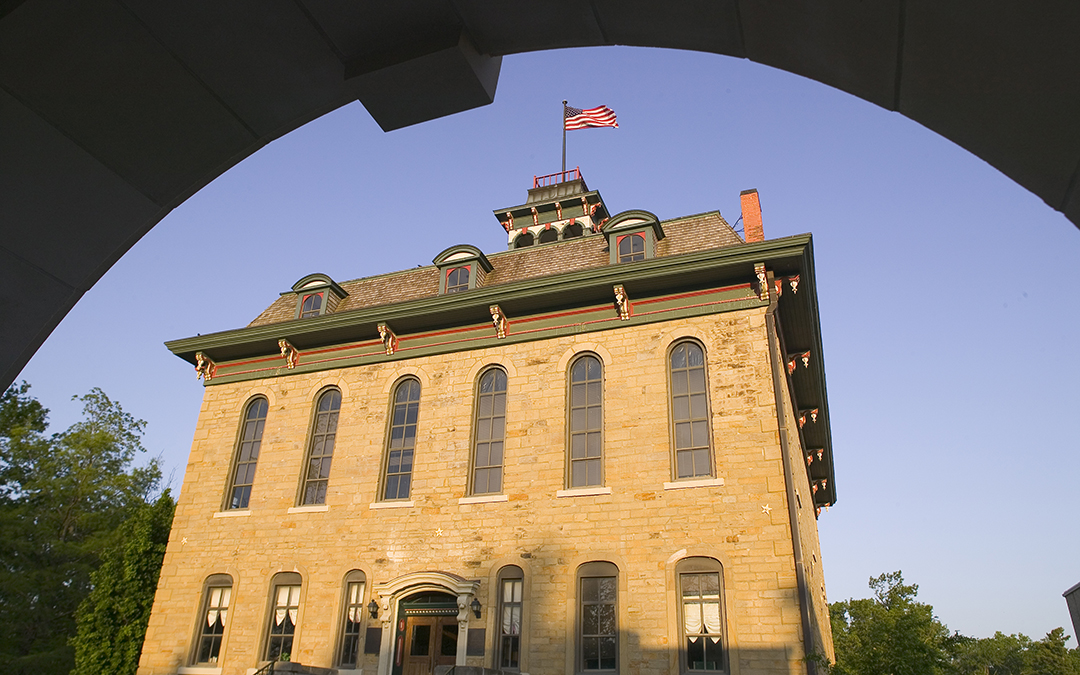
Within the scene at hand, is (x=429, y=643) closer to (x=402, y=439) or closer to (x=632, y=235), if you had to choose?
(x=402, y=439)

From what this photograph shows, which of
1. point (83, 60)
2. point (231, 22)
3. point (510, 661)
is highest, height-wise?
point (231, 22)

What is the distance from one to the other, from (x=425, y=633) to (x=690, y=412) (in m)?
7.85

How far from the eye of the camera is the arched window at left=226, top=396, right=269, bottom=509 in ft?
64.0

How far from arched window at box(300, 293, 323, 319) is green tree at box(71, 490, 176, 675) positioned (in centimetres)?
813

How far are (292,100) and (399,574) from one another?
15.7 meters

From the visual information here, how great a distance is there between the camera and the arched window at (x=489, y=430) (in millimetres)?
17312

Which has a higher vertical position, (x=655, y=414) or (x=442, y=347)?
(x=442, y=347)

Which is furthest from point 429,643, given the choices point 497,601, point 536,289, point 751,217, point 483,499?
point 751,217

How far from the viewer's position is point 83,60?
2.10 m

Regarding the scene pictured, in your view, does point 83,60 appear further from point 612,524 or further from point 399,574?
point 399,574

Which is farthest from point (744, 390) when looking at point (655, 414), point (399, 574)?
point (399, 574)

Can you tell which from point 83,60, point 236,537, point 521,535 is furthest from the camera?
point 236,537

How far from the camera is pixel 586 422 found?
17.0m

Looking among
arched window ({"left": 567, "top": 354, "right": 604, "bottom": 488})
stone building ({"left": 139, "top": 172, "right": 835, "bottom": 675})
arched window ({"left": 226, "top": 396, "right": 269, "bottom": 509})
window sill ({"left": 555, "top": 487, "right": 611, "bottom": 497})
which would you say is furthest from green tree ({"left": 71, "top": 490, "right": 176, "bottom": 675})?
arched window ({"left": 567, "top": 354, "right": 604, "bottom": 488})
